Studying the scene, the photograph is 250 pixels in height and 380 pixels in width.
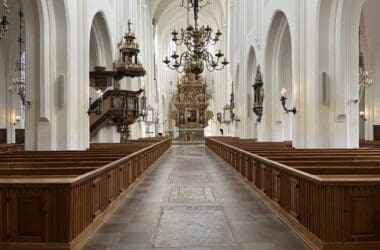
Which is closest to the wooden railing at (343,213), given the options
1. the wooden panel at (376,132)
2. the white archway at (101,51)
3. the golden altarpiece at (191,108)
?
the white archway at (101,51)

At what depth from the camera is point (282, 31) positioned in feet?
59.8

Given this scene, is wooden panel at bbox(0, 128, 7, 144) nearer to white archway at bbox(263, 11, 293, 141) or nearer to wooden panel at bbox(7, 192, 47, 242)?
white archway at bbox(263, 11, 293, 141)

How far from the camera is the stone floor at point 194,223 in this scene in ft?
16.4

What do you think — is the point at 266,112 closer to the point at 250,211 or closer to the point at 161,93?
the point at 250,211

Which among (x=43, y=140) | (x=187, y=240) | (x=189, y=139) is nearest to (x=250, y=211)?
(x=187, y=240)

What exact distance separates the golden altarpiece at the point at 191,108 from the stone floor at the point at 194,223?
111 ft

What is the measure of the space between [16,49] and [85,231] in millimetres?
20724

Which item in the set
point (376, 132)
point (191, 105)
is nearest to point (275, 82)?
point (376, 132)

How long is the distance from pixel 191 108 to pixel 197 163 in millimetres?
27309

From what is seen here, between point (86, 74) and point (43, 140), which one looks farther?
point (86, 74)

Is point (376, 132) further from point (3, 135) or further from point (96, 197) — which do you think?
point (3, 135)

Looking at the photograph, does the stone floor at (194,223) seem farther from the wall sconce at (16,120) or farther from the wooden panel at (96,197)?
the wall sconce at (16,120)

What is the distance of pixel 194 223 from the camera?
599cm

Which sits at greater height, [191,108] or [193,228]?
[191,108]
